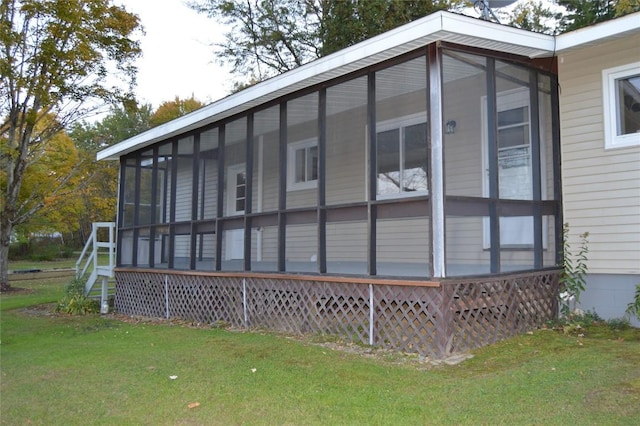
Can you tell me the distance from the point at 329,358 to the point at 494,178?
2676mm

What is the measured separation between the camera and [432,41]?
5.08m

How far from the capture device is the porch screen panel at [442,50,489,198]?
7.48 meters

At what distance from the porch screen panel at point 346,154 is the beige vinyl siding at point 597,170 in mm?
3381

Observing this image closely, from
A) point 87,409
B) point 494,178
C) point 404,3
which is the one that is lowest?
point 87,409

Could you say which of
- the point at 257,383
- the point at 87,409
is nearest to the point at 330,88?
the point at 257,383

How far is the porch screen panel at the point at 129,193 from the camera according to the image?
35.0ft

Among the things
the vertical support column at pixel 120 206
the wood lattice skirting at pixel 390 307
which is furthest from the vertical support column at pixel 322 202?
the vertical support column at pixel 120 206

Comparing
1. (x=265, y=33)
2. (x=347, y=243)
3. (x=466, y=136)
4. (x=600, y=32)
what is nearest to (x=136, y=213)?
(x=347, y=243)

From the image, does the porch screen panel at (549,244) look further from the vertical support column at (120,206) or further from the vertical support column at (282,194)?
the vertical support column at (120,206)

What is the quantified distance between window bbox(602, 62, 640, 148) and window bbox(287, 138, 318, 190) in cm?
530

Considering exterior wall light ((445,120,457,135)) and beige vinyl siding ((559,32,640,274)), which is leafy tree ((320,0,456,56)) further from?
beige vinyl siding ((559,32,640,274))

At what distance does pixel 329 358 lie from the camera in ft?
16.7

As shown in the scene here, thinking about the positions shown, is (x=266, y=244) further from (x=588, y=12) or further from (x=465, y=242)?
(x=588, y=12)

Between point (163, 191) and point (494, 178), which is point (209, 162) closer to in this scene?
point (163, 191)
